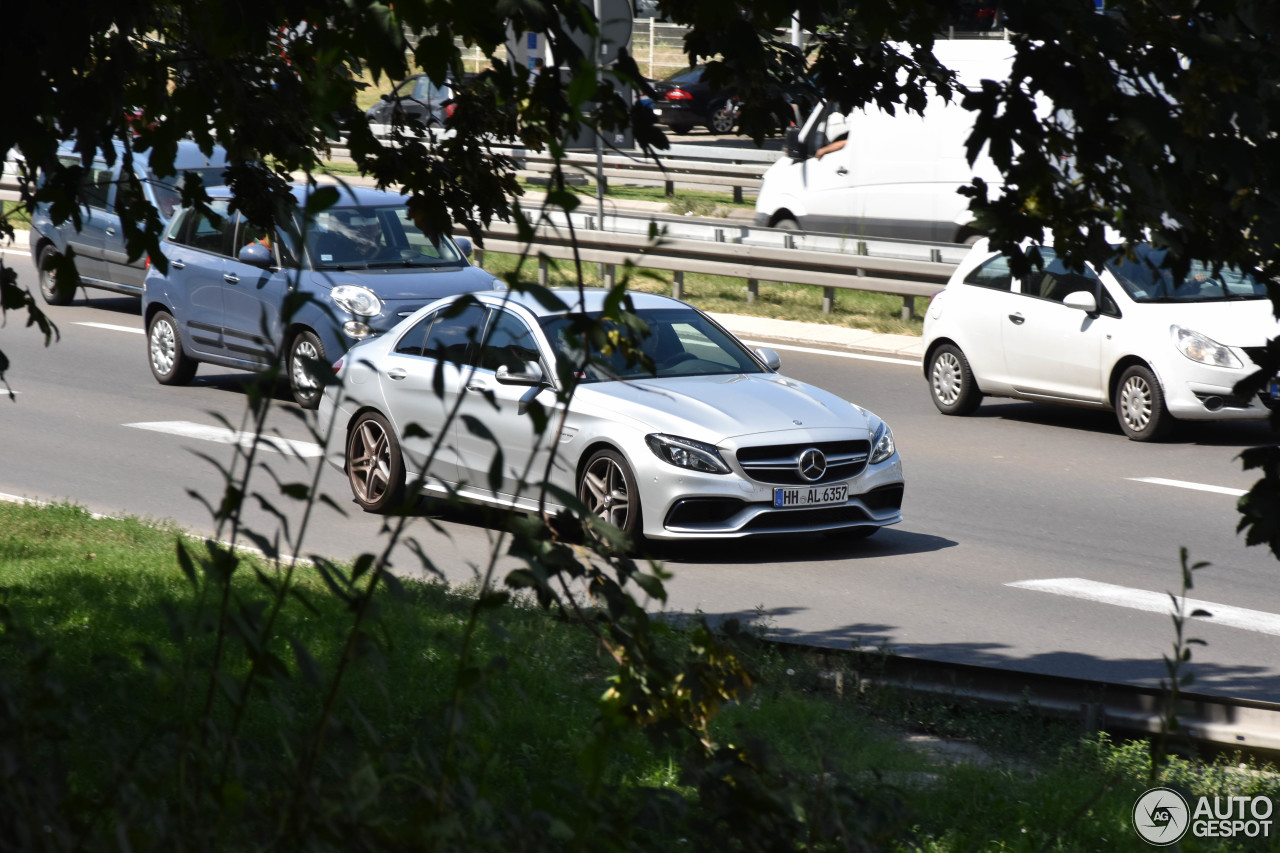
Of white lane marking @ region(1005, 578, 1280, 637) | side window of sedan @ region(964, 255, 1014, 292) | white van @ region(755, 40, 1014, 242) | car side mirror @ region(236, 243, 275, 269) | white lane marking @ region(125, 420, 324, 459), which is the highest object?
white van @ region(755, 40, 1014, 242)

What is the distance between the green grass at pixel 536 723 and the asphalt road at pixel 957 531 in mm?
725

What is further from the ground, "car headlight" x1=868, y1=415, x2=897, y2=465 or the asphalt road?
"car headlight" x1=868, y1=415, x2=897, y2=465

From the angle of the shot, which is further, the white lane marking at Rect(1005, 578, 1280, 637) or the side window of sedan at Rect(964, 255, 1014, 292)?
the side window of sedan at Rect(964, 255, 1014, 292)

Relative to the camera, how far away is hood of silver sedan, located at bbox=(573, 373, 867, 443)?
367 inches

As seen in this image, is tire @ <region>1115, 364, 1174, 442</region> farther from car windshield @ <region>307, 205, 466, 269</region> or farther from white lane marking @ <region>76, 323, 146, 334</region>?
white lane marking @ <region>76, 323, 146, 334</region>

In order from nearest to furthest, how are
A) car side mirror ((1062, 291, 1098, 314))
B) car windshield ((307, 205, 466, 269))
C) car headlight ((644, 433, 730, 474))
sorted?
car headlight ((644, 433, 730, 474)) < car side mirror ((1062, 291, 1098, 314)) < car windshield ((307, 205, 466, 269))

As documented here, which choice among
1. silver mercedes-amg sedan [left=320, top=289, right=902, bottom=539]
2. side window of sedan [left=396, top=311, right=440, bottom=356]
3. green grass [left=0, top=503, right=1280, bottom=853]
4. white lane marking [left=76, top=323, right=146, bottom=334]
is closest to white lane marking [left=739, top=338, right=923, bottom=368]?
side window of sedan [left=396, top=311, right=440, bottom=356]

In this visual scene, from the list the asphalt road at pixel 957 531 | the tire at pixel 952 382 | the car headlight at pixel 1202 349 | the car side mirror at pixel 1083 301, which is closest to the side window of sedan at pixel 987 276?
the tire at pixel 952 382

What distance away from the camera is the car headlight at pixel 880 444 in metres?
9.68

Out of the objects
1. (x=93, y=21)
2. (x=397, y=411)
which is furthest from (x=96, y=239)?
(x=93, y=21)

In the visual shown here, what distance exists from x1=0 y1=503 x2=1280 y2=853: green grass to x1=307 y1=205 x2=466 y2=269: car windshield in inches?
270

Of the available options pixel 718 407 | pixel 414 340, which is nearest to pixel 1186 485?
pixel 718 407

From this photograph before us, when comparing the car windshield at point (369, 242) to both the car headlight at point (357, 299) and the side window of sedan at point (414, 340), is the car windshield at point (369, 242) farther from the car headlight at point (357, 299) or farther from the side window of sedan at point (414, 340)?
Answer: the side window of sedan at point (414, 340)

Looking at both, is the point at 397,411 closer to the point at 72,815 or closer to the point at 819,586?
the point at 819,586
